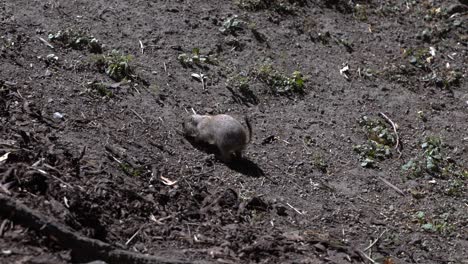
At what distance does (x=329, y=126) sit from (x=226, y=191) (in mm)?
2071

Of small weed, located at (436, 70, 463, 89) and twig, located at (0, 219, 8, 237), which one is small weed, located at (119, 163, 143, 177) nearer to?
twig, located at (0, 219, 8, 237)

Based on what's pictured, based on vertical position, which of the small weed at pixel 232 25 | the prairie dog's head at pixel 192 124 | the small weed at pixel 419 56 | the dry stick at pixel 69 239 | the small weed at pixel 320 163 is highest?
the dry stick at pixel 69 239

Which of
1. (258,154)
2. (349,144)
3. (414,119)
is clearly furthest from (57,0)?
(414,119)

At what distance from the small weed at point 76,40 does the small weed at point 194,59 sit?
0.89 meters

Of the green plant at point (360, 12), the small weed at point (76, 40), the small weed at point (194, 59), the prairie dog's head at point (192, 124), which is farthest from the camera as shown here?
the green plant at point (360, 12)

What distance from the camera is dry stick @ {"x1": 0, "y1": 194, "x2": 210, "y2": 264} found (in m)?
4.80

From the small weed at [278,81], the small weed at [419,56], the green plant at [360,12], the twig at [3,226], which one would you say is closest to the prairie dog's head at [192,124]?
the small weed at [278,81]

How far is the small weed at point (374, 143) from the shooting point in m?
7.65

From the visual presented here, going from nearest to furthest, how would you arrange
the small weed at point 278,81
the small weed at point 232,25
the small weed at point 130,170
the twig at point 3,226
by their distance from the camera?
the twig at point 3,226
the small weed at point 130,170
the small weed at point 278,81
the small weed at point 232,25

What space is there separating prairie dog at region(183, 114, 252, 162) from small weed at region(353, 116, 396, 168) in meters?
1.28

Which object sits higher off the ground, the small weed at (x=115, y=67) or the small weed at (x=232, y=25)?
the small weed at (x=115, y=67)

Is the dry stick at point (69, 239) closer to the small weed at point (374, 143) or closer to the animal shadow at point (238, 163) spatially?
the animal shadow at point (238, 163)

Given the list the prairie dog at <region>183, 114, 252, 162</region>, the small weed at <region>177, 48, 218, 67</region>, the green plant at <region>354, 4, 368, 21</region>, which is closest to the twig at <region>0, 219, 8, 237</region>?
the prairie dog at <region>183, 114, 252, 162</region>

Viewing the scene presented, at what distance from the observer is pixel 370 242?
6.22m
